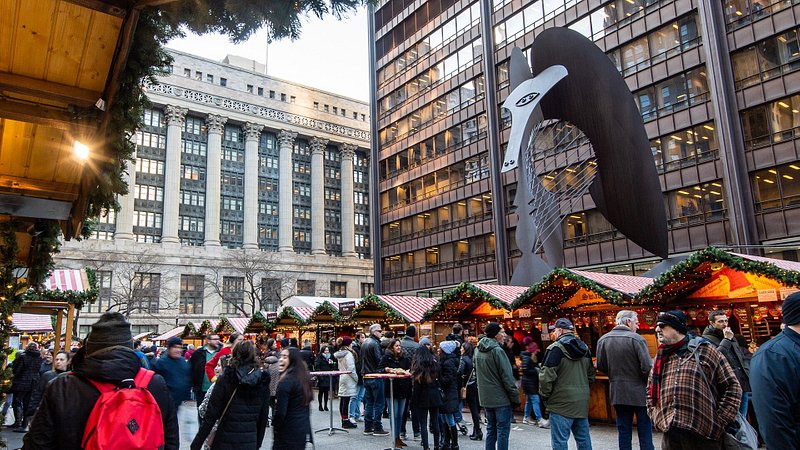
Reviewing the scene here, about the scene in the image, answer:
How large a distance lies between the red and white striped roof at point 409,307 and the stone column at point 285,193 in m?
54.2

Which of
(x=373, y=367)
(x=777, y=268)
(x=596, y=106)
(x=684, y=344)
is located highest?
(x=596, y=106)

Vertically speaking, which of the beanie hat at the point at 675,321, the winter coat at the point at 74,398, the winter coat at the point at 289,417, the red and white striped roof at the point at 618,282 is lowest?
the winter coat at the point at 289,417

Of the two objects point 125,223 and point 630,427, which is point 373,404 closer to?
point 630,427

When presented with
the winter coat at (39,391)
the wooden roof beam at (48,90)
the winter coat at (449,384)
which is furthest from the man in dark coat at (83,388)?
the winter coat at (39,391)

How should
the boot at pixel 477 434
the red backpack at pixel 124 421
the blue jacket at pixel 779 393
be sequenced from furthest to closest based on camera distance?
the boot at pixel 477 434
the blue jacket at pixel 779 393
the red backpack at pixel 124 421

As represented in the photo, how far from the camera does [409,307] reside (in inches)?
830

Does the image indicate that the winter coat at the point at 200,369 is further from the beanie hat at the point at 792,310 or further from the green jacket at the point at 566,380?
the beanie hat at the point at 792,310

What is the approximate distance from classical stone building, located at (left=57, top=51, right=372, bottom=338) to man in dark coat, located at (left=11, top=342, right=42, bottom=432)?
44.0 meters

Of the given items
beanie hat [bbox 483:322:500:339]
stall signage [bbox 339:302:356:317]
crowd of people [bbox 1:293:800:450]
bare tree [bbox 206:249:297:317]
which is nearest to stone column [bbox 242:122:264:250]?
bare tree [bbox 206:249:297:317]

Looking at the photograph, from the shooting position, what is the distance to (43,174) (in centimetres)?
561

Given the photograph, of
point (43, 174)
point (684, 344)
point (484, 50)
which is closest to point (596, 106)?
point (684, 344)

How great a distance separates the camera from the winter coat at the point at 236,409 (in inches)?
216

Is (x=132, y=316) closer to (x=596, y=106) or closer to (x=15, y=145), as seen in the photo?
(x=596, y=106)

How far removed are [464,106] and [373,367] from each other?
35.2m
